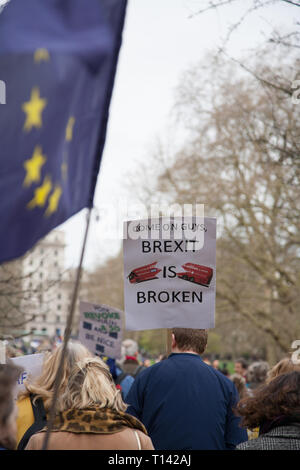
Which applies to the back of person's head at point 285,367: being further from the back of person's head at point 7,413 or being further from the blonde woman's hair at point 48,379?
the back of person's head at point 7,413

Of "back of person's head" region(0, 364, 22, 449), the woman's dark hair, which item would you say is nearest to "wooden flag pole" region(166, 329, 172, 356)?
the woman's dark hair

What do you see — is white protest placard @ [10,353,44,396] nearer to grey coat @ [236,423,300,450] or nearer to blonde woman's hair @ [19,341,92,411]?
blonde woman's hair @ [19,341,92,411]

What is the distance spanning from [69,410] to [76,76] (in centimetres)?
Result: 158

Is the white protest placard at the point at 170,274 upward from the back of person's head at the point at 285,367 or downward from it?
upward

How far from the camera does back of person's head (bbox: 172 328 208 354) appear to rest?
4242 millimetres

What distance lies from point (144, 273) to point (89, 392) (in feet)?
4.72

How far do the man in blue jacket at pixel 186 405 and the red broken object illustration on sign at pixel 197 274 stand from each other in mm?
535

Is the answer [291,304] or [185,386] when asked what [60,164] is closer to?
[185,386]

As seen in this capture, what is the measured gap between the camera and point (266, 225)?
22.5 meters

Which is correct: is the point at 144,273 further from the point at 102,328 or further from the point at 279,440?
the point at 102,328

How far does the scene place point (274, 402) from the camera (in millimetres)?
3146

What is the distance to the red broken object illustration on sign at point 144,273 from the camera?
4527 mm

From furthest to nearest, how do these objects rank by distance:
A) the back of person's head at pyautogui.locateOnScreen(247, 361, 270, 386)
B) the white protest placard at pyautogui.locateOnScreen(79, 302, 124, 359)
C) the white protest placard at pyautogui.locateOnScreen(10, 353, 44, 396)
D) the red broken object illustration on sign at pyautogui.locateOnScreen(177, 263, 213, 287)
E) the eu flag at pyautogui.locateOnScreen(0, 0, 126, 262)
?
1. the back of person's head at pyautogui.locateOnScreen(247, 361, 270, 386)
2. the white protest placard at pyautogui.locateOnScreen(79, 302, 124, 359)
3. the white protest placard at pyautogui.locateOnScreen(10, 353, 44, 396)
4. the red broken object illustration on sign at pyautogui.locateOnScreen(177, 263, 213, 287)
5. the eu flag at pyautogui.locateOnScreen(0, 0, 126, 262)

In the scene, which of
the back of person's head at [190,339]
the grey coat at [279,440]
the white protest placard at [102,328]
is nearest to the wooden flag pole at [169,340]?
the back of person's head at [190,339]
